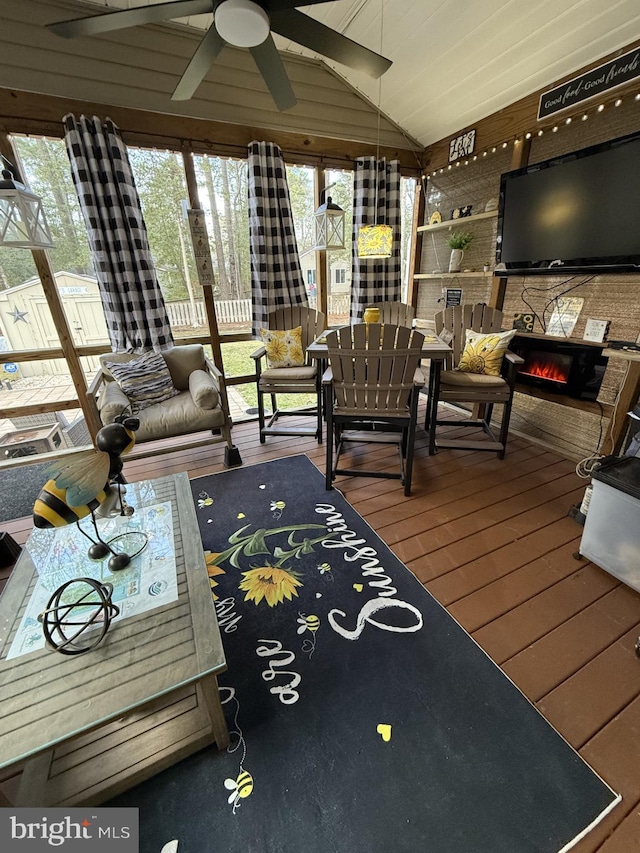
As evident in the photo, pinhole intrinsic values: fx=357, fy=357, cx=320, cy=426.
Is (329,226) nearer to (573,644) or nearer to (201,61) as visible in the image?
(201,61)

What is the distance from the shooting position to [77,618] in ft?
3.49

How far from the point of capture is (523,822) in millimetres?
956

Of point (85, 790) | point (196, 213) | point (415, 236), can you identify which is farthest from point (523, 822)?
point (415, 236)

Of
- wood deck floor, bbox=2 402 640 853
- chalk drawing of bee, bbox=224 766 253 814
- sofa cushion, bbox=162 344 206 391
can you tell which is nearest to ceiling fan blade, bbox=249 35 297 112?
sofa cushion, bbox=162 344 206 391

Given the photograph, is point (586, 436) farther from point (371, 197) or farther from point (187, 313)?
point (187, 313)

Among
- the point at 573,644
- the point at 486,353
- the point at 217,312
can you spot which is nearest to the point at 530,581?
the point at 573,644

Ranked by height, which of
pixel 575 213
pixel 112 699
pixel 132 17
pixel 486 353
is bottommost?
pixel 112 699

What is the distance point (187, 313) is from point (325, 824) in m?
3.28

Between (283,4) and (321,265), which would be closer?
(283,4)

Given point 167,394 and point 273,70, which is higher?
point 273,70

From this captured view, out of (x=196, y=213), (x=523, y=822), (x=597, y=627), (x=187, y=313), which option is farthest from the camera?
(x=187, y=313)

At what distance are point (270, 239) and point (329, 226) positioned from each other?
1.83 ft

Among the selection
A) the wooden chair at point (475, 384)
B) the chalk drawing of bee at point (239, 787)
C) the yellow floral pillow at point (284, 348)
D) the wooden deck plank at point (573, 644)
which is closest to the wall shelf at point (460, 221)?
the wooden chair at point (475, 384)

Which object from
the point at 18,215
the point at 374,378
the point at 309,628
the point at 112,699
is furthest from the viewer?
the point at 374,378
